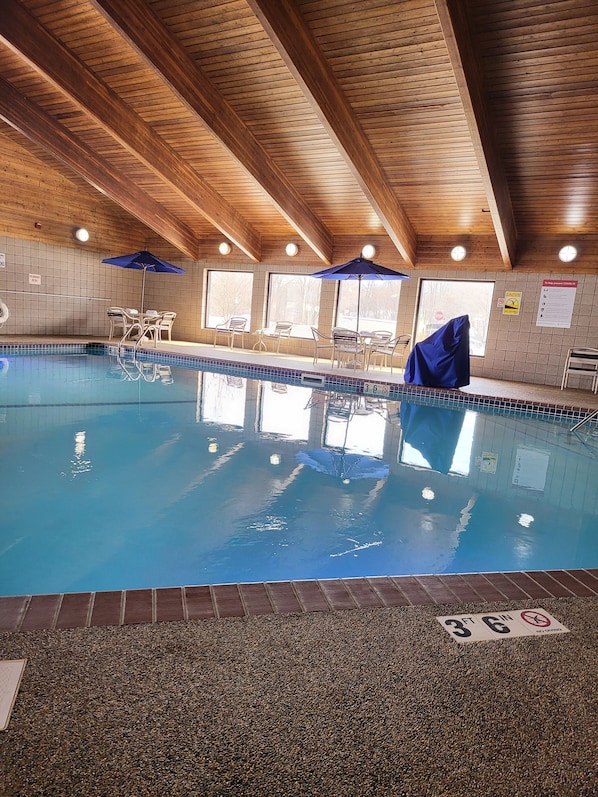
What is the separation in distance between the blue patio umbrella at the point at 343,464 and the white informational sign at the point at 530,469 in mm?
991

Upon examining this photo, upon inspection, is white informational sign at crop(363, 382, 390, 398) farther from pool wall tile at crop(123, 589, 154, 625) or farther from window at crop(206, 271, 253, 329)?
pool wall tile at crop(123, 589, 154, 625)

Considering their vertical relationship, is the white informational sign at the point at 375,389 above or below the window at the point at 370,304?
below

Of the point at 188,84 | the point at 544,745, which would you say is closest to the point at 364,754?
the point at 544,745

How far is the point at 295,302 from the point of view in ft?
36.0

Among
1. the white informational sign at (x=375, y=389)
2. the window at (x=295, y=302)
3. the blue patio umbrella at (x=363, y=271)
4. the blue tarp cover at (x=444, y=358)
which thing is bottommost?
the white informational sign at (x=375, y=389)

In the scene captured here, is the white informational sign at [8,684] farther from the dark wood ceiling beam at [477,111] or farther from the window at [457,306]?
the window at [457,306]

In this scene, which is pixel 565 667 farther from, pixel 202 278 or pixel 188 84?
pixel 202 278

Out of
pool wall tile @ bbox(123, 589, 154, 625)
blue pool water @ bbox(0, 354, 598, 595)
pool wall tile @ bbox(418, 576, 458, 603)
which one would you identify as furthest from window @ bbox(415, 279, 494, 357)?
pool wall tile @ bbox(123, 589, 154, 625)

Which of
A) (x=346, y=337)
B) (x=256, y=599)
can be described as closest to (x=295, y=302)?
(x=346, y=337)

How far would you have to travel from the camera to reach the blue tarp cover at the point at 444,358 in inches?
290

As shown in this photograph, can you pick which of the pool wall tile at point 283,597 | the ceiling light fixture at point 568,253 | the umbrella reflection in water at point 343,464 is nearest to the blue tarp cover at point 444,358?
the ceiling light fixture at point 568,253

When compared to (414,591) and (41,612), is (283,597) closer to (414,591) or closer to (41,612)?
(414,591)

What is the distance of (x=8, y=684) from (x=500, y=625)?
4.64 feet

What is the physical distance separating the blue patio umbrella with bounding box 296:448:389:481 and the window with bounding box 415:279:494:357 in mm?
5702
